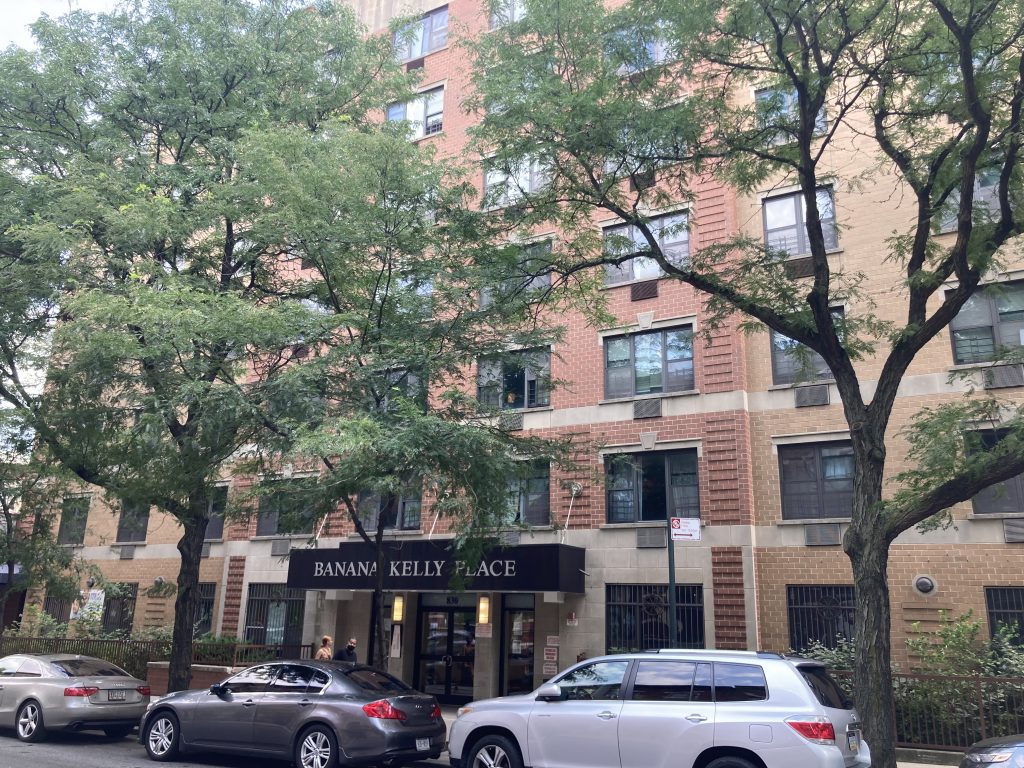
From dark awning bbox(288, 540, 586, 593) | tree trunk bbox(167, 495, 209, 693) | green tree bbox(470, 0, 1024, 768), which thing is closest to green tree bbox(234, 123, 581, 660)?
green tree bbox(470, 0, 1024, 768)

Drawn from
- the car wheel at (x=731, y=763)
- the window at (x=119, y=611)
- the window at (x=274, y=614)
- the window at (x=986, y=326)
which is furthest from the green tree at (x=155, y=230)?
the window at (x=986, y=326)

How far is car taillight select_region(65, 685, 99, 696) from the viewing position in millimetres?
13500

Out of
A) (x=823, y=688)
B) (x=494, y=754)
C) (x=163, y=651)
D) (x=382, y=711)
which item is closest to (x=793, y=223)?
(x=823, y=688)

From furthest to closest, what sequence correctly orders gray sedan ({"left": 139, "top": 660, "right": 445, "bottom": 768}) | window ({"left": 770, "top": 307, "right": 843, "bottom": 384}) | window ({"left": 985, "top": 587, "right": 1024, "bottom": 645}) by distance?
Result: window ({"left": 770, "top": 307, "right": 843, "bottom": 384}), window ({"left": 985, "top": 587, "right": 1024, "bottom": 645}), gray sedan ({"left": 139, "top": 660, "right": 445, "bottom": 768})

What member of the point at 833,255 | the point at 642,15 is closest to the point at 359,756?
the point at 642,15

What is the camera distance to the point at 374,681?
1163 centimetres

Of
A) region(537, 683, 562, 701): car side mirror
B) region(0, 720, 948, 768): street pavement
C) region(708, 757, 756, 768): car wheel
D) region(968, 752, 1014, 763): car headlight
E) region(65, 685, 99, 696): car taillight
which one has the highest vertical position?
region(537, 683, 562, 701): car side mirror

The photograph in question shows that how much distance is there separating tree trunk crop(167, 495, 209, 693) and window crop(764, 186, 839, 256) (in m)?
13.6

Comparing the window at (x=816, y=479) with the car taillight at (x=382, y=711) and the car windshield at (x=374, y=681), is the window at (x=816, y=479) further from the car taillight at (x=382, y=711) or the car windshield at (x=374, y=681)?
the car taillight at (x=382, y=711)

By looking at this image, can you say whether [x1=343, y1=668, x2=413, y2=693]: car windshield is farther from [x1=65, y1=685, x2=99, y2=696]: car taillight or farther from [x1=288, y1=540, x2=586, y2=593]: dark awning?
[x1=65, y1=685, x2=99, y2=696]: car taillight

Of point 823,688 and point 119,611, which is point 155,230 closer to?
point 823,688

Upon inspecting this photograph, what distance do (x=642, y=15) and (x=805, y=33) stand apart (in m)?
2.42

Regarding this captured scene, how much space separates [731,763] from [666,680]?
1.11 metres

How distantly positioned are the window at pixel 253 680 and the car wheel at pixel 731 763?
21.5 ft
